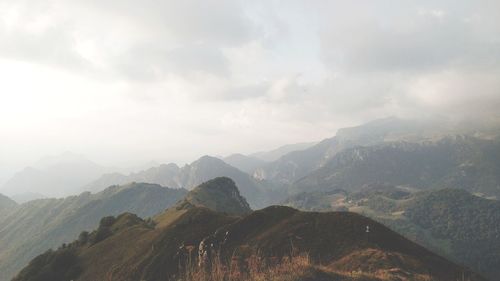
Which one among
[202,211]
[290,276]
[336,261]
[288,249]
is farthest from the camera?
[202,211]

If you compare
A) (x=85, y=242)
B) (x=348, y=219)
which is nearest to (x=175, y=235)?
(x=348, y=219)

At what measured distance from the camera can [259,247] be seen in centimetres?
4162

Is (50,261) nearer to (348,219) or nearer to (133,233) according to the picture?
(133,233)

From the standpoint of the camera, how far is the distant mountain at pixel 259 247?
36625 millimetres

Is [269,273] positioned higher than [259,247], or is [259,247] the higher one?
[269,273]

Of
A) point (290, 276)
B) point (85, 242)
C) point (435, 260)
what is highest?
point (290, 276)

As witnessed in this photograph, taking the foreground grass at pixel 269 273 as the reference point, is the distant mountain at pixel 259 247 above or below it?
below

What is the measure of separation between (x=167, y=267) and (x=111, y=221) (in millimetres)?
69855

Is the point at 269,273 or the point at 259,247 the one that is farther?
the point at 259,247

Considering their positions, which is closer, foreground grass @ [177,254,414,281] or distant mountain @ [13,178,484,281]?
foreground grass @ [177,254,414,281]

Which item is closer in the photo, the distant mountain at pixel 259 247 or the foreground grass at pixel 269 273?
the foreground grass at pixel 269 273

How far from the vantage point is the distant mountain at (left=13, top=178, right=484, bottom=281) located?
36.6m

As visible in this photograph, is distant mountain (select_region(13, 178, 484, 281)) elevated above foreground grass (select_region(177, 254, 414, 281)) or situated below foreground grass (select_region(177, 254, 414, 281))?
below

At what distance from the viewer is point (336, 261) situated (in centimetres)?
4031
